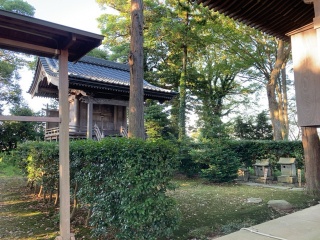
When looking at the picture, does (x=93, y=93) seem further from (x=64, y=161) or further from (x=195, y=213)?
(x=64, y=161)

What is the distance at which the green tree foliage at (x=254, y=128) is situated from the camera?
64.6ft

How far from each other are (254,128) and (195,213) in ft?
54.9

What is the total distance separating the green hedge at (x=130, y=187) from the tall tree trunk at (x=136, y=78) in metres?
2.20

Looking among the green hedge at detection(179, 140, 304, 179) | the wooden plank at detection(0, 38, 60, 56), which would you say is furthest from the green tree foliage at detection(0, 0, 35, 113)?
the wooden plank at detection(0, 38, 60, 56)

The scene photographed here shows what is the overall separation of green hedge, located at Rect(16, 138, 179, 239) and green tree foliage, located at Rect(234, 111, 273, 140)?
1811 centimetres

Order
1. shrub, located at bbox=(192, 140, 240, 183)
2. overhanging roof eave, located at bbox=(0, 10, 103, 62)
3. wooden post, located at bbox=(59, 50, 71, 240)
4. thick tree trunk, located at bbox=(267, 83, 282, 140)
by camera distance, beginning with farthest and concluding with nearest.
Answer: thick tree trunk, located at bbox=(267, 83, 282, 140) → shrub, located at bbox=(192, 140, 240, 183) → wooden post, located at bbox=(59, 50, 71, 240) → overhanging roof eave, located at bbox=(0, 10, 103, 62)

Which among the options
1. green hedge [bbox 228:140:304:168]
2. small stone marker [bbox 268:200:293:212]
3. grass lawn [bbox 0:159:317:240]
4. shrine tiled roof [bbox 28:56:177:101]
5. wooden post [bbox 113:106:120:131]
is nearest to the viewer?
grass lawn [bbox 0:159:317:240]

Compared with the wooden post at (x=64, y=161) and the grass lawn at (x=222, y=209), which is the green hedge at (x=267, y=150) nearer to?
the grass lawn at (x=222, y=209)

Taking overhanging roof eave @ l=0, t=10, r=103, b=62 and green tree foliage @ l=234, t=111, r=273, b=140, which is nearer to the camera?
overhanging roof eave @ l=0, t=10, r=103, b=62

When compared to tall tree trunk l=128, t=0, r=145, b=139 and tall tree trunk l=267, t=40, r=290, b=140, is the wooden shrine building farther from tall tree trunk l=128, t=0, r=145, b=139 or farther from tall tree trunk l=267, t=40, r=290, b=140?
tall tree trunk l=267, t=40, r=290, b=140

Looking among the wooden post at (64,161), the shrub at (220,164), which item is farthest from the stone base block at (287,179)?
the wooden post at (64,161)

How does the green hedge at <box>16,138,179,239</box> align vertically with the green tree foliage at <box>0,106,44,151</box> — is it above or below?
below

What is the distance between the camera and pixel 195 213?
197 inches

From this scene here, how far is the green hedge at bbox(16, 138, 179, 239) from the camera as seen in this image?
125 inches
